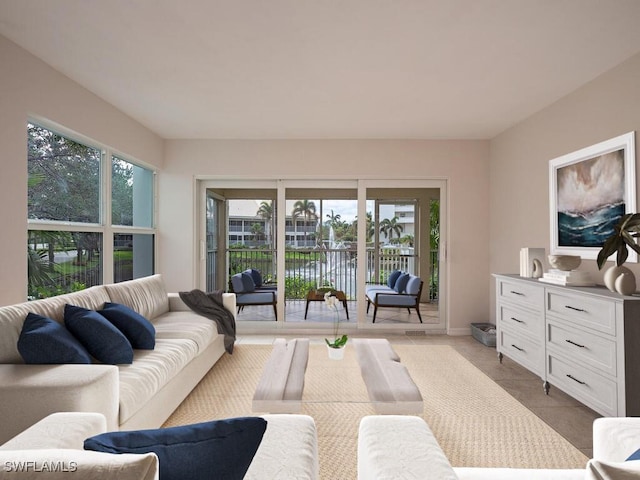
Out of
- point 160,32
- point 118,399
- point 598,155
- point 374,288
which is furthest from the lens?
point 374,288

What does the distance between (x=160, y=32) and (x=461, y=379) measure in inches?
145

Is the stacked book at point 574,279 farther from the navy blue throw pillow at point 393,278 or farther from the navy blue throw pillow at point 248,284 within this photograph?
the navy blue throw pillow at point 248,284

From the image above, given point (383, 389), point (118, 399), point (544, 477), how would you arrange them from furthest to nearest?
point (383, 389), point (118, 399), point (544, 477)

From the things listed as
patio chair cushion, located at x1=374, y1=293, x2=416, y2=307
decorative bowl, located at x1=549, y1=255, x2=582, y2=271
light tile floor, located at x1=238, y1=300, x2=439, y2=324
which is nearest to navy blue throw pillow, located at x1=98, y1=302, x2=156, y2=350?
light tile floor, located at x1=238, y1=300, x2=439, y2=324

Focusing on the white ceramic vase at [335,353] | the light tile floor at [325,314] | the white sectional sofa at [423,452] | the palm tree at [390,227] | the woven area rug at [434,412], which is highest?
the palm tree at [390,227]

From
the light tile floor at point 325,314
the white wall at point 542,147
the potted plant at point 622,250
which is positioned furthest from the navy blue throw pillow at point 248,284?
the potted plant at point 622,250

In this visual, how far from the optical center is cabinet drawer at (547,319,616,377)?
7.75 feet

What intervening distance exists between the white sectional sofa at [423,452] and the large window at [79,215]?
301 centimetres

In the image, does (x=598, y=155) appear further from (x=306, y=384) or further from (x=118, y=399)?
(x=118, y=399)

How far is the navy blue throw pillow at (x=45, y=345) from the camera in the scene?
191 centimetres

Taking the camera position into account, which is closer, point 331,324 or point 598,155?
point 598,155

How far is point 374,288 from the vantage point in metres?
5.11

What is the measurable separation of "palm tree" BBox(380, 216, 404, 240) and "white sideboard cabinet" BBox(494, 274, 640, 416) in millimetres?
1760

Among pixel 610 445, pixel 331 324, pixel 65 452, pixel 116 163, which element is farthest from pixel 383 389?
pixel 116 163
